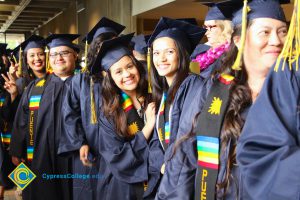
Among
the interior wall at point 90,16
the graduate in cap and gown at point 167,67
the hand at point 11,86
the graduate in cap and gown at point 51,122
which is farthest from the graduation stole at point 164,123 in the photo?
the interior wall at point 90,16

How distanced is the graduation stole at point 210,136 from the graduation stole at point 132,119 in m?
0.88

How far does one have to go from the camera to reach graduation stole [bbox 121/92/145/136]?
2.33 meters

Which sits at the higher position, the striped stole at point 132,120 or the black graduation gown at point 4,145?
the striped stole at point 132,120

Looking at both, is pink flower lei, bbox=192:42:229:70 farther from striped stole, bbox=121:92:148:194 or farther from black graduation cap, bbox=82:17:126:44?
black graduation cap, bbox=82:17:126:44

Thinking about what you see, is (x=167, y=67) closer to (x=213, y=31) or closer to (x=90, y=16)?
(x=213, y=31)

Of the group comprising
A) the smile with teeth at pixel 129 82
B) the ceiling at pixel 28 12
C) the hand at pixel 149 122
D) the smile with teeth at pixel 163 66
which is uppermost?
the ceiling at pixel 28 12

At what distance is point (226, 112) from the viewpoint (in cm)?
142

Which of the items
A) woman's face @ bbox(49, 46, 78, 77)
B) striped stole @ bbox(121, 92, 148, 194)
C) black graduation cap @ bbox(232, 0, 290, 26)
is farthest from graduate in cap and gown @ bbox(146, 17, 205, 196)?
woman's face @ bbox(49, 46, 78, 77)

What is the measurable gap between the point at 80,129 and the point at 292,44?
197 cm

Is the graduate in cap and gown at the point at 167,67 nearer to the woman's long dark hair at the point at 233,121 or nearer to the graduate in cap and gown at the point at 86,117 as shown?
the woman's long dark hair at the point at 233,121

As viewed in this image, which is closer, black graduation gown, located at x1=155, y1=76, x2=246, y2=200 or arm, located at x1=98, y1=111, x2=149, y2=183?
black graduation gown, located at x1=155, y1=76, x2=246, y2=200

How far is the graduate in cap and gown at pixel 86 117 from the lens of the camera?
2615 millimetres

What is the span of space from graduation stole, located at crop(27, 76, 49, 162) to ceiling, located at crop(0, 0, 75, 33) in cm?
668

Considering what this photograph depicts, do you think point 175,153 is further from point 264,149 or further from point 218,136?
point 264,149
